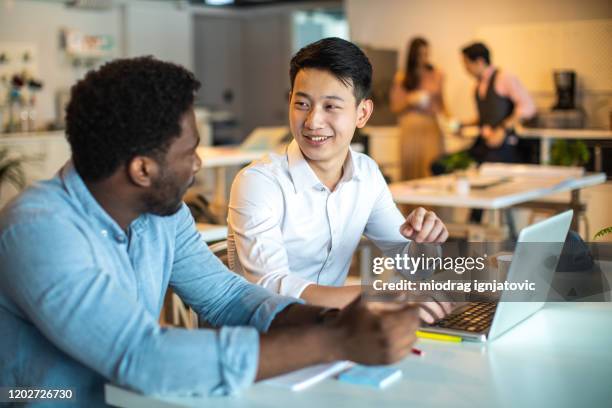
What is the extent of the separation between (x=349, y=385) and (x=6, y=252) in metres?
0.65

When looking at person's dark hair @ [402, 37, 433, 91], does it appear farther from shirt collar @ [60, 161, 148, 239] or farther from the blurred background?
shirt collar @ [60, 161, 148, 239]

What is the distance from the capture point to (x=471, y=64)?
7391 mm

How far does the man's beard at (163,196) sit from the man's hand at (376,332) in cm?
40

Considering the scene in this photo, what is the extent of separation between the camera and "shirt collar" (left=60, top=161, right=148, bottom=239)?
1.54 m

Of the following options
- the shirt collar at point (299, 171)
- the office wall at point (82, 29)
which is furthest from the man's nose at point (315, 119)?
the office wall at point (82, 29)

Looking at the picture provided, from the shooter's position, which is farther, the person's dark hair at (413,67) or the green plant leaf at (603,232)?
the person's dark hair at (413,67)

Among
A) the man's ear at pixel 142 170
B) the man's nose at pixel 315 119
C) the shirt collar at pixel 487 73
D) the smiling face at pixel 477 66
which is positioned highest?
the smiling face at pixel 477 66

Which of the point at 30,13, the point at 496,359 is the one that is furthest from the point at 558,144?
the point at 30,13

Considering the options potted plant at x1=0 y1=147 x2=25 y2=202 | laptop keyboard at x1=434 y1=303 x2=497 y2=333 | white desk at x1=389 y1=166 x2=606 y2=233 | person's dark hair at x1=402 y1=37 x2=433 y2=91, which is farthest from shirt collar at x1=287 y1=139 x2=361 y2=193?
person's dark hair at x1=402 y1=37 x2=433 y2=91

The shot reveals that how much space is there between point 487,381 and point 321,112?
1.09 meters

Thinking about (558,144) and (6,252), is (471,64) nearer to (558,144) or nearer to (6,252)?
(558,144)

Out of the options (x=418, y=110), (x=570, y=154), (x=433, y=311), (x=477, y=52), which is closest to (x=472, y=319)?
(x=433, y=311)

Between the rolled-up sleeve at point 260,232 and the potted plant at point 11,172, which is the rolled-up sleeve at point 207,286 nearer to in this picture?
the rolled-up sleeve at point 260,232

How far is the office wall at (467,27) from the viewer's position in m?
8.12
